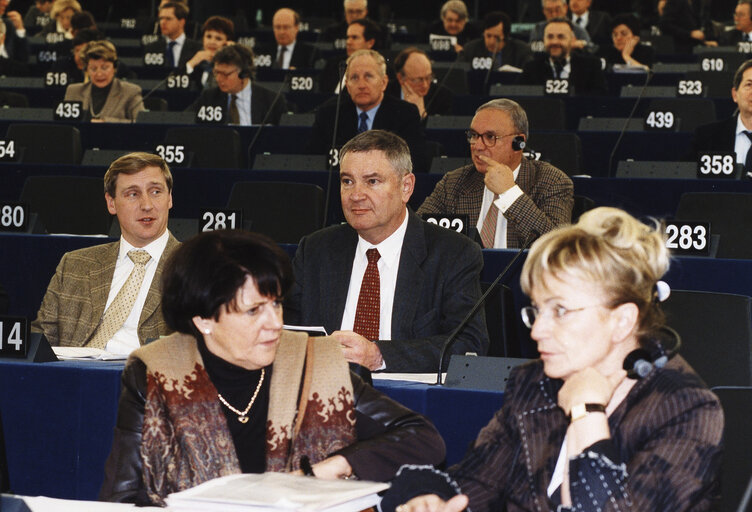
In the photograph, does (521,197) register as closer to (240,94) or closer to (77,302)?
(77,302)

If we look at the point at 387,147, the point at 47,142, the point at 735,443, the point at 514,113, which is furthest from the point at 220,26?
the point at 735,443

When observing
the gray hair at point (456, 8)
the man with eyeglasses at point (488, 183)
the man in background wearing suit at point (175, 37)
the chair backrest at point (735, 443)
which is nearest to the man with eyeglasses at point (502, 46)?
the gray hair at point (456, 8)

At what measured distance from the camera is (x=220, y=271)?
2385 millimetres

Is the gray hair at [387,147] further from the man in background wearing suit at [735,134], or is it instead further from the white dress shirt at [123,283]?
the man in background wearing suit at [735,134]

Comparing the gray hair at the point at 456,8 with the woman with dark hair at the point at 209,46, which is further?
the gray hair at the point at 456,8

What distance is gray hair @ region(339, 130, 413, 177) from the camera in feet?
12.1

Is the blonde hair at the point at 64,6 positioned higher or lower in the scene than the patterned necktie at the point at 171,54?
higher

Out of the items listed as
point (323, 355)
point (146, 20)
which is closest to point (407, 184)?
point (323, 355)

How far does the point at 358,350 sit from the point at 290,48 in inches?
351

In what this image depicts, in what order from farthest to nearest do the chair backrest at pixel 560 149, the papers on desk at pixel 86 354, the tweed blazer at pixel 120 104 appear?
the tweed blazer at pixel 120 104
the chair backrest at pixel 560 149
the papers on desk at pixel 86 354

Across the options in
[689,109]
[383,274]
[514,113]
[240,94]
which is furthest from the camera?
[240,94]

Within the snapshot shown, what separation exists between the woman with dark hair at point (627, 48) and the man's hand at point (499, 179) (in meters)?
6.50

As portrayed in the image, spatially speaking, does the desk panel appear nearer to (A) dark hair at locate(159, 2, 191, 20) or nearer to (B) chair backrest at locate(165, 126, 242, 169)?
(B) chair backrest at locate(165, 126, 242, 169)

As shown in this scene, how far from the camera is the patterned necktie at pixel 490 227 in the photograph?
522 centimetres
